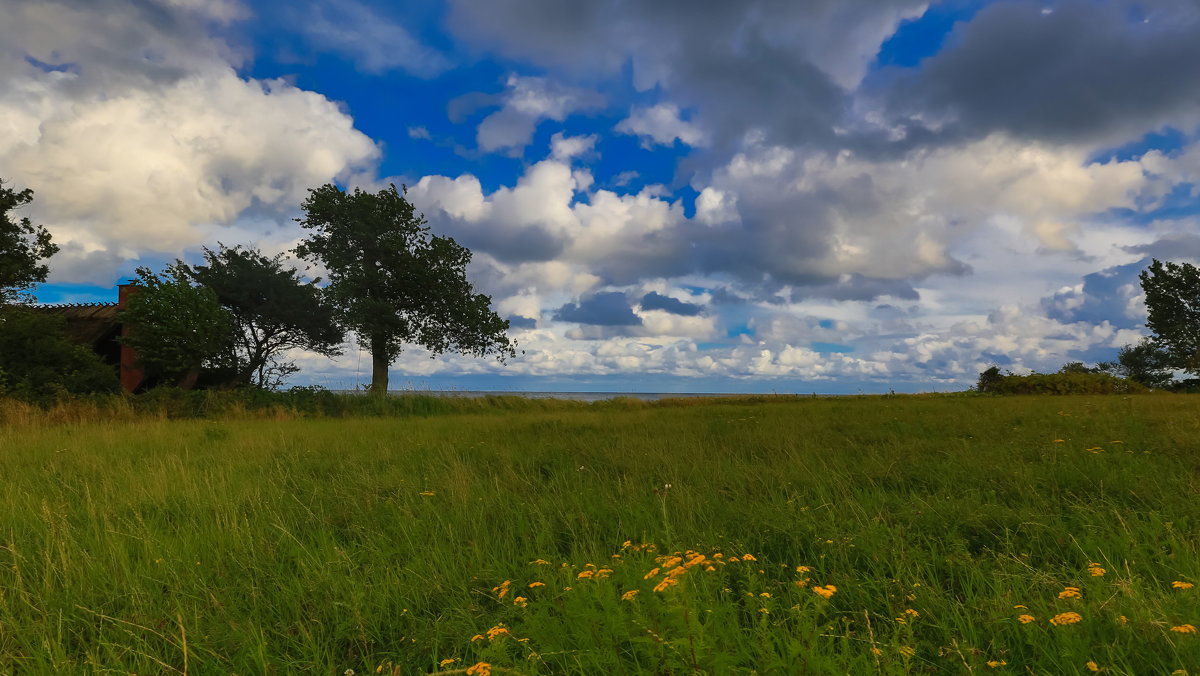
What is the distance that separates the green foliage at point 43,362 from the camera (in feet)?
54.6

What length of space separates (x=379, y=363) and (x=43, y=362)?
36.0ft

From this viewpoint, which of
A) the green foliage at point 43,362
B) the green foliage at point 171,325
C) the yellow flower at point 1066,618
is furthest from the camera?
the green foliage at point 171,325

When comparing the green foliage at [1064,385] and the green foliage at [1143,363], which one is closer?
the green foliage at [1064,385]

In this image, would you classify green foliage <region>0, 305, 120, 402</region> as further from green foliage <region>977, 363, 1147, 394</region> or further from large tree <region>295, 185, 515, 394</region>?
green foliage <region>977, 363, 1147, 394</region>

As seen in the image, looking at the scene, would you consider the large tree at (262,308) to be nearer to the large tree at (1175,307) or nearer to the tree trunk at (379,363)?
the tree trunk at (379,363)

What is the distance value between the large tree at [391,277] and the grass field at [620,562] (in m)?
16.3

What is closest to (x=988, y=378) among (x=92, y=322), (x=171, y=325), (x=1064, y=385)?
(x=1064, y=385)

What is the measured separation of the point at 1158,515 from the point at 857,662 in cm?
385

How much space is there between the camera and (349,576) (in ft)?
13.0

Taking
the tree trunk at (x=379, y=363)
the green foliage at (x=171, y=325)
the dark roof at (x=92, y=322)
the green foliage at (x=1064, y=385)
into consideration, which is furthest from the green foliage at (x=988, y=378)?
the dark roof at (x=92, y=322)

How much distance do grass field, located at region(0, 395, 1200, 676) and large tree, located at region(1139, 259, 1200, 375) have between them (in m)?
46.1

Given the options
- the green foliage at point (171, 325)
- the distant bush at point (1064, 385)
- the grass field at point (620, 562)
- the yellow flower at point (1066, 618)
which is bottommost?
the grass field at point (620, 562)

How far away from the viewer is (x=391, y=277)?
80.8ft

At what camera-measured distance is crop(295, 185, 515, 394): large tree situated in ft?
78.6
